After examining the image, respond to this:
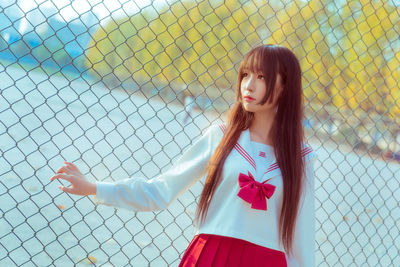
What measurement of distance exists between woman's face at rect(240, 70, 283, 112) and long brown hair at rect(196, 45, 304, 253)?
0.7 inches

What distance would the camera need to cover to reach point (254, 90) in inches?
70.0

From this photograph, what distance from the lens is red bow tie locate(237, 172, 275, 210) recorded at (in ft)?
5.59

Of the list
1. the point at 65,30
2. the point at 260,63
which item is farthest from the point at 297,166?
the point at 65,30

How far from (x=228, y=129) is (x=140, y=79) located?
633 mm

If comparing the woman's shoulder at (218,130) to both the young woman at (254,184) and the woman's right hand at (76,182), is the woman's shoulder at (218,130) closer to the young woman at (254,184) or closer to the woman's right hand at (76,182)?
the young woman at (254,184)

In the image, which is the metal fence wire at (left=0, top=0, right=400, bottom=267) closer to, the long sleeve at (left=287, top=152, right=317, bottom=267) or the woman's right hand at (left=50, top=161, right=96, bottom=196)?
the woman's right hand at (left=50, top=161, right=96, bottom=196)

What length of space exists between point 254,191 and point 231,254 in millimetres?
245

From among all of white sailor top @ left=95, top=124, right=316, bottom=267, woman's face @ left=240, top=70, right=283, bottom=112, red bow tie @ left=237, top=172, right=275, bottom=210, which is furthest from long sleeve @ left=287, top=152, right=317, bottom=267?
woman's face @ left=240, top=70, right=283, bottom=112

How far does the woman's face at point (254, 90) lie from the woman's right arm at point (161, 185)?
7.2 inches

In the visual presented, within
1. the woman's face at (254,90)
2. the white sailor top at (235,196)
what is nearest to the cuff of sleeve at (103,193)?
the white sailor top at (235,196)

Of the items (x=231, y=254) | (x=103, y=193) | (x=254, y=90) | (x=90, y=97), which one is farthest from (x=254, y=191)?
(x=90, y=97)

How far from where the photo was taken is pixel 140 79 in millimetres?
2322

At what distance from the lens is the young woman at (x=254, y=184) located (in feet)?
5.70

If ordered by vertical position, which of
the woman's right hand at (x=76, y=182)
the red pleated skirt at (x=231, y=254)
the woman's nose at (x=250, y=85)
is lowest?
the red pleated skirt at (x=231, y=254)
